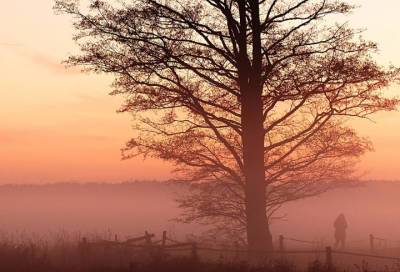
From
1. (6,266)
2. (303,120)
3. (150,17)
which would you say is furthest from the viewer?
(303,120)

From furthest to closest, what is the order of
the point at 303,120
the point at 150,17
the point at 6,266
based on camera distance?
the point at 303,120 → the point at 150,17 → the point at 6,266

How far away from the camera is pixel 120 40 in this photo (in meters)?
20.8

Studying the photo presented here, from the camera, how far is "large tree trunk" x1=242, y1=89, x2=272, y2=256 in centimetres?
2103

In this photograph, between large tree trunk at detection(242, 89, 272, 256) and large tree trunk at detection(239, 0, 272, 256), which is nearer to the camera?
large tree trunk at detection(239, 0, 272, 256)

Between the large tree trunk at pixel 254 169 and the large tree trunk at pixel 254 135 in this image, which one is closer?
the large tree trunk at pixel 254 135

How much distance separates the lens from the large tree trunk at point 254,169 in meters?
21.0

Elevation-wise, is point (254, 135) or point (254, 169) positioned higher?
point (254, 135)

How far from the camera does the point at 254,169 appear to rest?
2116cm

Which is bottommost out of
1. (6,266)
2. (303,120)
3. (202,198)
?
(6,266)

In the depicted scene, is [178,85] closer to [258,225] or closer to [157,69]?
[157,69]

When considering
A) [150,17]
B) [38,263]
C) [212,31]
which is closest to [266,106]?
[212,31]

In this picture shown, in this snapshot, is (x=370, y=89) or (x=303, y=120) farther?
(x=303, y=120)

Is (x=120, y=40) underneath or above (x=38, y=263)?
above

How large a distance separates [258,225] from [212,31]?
20.7ft
